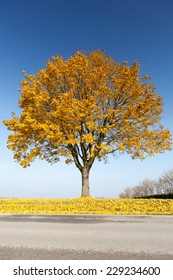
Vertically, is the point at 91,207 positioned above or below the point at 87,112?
below

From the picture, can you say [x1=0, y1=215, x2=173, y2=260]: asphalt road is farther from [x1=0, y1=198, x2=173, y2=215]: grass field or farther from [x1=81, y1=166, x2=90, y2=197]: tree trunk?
[x1=81, y1=166, x2=90, y2=197]: tree trunk

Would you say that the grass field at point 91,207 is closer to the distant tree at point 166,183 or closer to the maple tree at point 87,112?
the maple tree at point 87,112

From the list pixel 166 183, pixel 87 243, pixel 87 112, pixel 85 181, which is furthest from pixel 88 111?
pixel 166 183

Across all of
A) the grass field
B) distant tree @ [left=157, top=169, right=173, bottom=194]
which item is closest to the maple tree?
the grass field

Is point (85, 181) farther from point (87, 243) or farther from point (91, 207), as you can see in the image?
point (87, 243)

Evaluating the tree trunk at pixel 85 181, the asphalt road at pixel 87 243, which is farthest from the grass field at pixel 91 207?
the asphalt road at pixel 87 243

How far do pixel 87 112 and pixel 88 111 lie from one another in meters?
0.22

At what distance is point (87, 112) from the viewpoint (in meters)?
19.2

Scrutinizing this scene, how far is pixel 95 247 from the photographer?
6.36 metres
